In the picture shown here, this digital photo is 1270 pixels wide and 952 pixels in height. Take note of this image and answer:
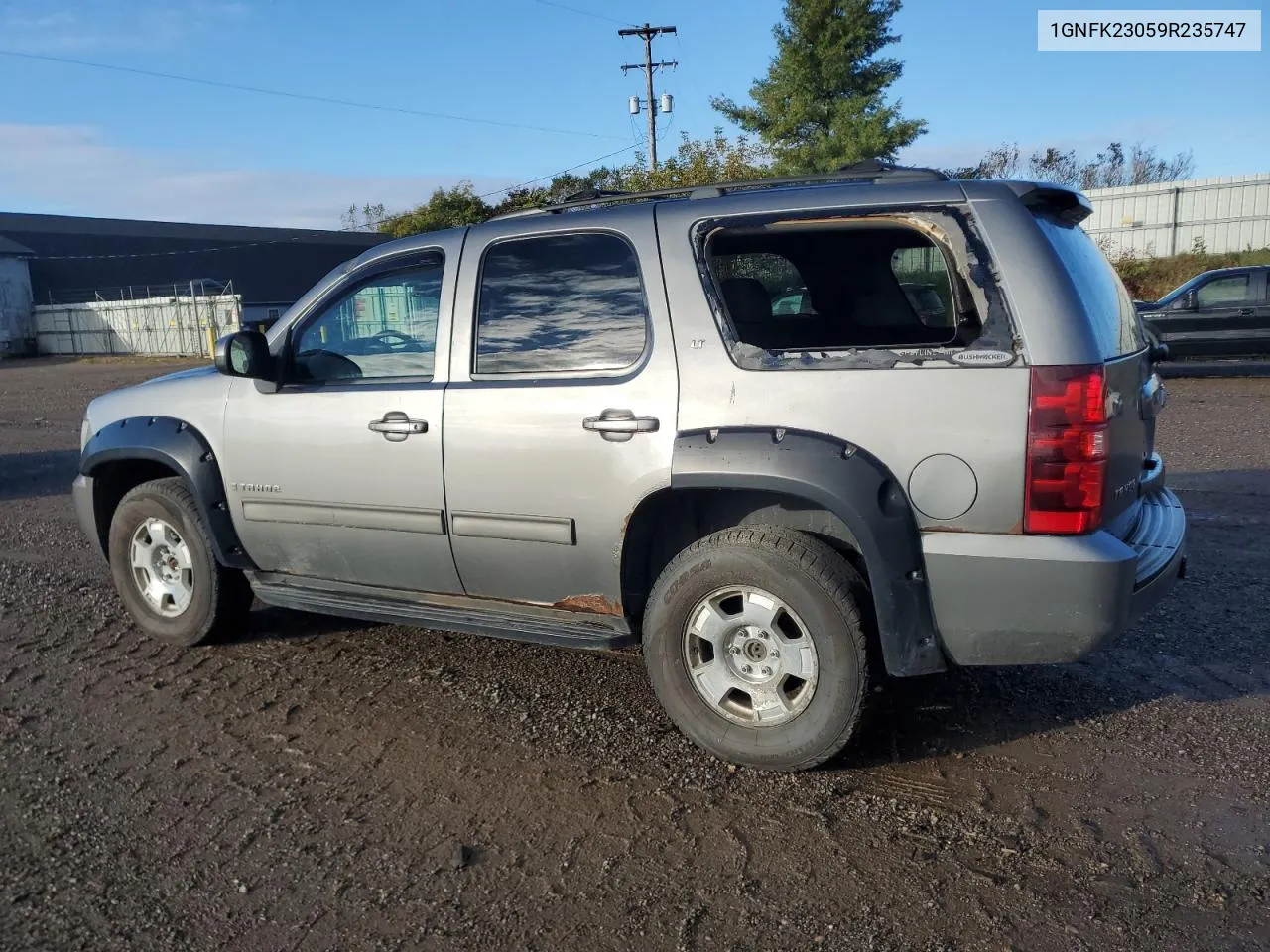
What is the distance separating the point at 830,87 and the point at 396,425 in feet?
82.3

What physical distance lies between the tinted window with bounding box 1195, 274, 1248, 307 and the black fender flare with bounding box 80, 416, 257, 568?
49.9 feet

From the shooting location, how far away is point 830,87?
26641 millimetres

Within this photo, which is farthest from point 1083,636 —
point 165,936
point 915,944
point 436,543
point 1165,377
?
point 1165,377

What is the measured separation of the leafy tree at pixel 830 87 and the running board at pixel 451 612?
2325 cm

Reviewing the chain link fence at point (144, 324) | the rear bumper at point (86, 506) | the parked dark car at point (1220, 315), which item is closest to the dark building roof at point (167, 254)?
the chain link fence at point (144, 324)

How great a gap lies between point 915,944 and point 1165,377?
16062 millimetres

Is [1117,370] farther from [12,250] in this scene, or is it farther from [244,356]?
[12,250]

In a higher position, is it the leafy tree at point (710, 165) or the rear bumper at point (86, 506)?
the leafy tree at point (710, 165)

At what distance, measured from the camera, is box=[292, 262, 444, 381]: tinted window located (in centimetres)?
445

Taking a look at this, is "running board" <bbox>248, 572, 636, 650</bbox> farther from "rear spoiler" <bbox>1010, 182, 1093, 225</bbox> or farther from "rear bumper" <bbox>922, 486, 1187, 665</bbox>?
"rear spoiler" <bbox>1010, 182, 1093, 225</bbox>

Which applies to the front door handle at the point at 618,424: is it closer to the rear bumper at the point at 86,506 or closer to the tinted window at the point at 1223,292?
the rear bumper at the point at 86,506

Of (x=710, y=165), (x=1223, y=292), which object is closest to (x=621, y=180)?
(x=710, y=165)

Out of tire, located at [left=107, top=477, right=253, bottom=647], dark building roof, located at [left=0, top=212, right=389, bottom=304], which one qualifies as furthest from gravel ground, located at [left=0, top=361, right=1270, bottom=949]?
dark building roof, located at [left=0, top=212, right=389, bottom=304]

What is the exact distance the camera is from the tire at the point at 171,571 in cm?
504
